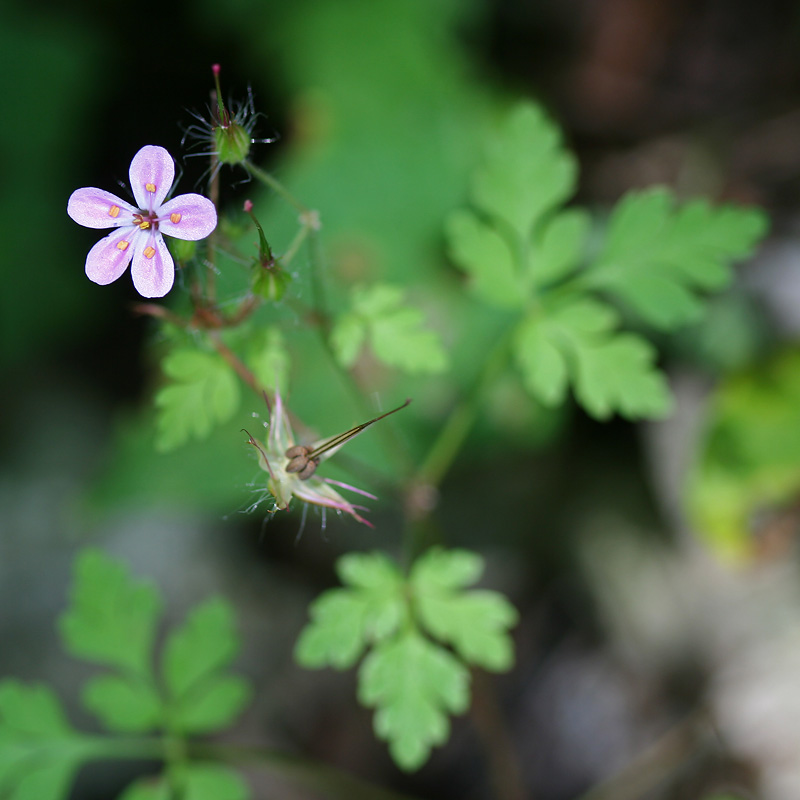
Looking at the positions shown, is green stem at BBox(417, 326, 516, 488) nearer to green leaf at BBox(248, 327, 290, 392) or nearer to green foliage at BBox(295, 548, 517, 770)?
green foliage at BBox(295, 548, 517, 770)

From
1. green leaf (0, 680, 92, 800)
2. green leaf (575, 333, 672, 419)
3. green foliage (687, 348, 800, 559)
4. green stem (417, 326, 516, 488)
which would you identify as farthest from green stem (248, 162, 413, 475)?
green foliage (687, 348, 800, 559)

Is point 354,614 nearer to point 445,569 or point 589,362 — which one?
point 445,569

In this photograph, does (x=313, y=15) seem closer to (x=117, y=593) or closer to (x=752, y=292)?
(x=752, y=292)

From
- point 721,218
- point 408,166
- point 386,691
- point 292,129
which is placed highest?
point 292,129

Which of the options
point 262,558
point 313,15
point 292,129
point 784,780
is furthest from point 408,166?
point 784,780

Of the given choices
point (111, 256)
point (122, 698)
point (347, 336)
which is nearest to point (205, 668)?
point (122, 698)

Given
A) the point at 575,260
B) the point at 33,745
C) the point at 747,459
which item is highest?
the point at 575,260

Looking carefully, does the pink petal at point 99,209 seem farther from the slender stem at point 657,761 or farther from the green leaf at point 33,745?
the slender stem at point 657,761
